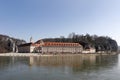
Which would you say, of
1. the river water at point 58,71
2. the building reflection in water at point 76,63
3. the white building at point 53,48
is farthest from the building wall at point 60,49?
the river water at point 58,71

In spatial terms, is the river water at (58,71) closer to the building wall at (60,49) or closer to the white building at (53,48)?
the building wall at (60,49)

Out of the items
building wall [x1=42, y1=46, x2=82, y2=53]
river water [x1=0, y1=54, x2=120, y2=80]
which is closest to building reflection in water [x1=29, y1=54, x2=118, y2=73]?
river water [x1=0, y1=54, x2=120, y2=80]

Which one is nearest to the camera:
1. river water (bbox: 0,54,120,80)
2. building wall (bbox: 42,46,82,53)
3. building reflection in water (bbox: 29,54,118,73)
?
river water (bbox: 0,54,120,80)

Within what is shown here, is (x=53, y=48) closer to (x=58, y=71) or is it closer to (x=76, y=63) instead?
(x=76, y=63)

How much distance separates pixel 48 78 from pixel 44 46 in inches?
3524

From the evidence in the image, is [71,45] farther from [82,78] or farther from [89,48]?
[82,78]

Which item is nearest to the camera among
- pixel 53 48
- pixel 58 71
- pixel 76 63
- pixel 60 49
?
pixel 58 71

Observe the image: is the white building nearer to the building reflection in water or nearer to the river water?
the building reflection in water

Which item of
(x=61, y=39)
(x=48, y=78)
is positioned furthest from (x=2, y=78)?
(x=61, y=39)

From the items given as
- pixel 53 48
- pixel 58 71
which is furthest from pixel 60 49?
pixel 58 71

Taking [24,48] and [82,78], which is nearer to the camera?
[82,78]

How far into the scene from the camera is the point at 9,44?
394 ft

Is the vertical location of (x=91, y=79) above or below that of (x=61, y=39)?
below

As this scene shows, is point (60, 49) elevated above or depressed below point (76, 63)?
above
